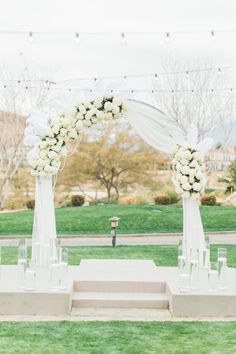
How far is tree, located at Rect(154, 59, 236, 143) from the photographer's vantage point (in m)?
33.3

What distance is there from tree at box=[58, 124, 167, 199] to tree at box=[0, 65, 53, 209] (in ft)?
10.2

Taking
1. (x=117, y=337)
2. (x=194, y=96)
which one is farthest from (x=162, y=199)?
(x=117, y=337)

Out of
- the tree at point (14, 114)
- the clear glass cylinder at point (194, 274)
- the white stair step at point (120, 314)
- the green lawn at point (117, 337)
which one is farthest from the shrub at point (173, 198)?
the green lawn at point (117, 337)

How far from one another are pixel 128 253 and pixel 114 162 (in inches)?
651

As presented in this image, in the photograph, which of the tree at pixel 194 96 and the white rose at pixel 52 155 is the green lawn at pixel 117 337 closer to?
the white rose at pixel 52 155

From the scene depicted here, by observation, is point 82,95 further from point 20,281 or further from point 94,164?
point 94,164

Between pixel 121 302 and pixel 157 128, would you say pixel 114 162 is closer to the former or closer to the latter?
pixel 157 128

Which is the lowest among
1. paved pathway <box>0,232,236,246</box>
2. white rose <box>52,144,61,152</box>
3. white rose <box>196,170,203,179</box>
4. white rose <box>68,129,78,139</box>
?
paved pathway <box>0,232,236,246</box>

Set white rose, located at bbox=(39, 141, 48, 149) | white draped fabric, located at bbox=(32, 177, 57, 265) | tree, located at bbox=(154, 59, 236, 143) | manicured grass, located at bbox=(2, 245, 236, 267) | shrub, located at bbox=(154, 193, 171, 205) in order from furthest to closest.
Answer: tree, located at bbox=(154, 59, 236, 143)
shrub, located at bbox=(154, 193, 171, 205)
manicured grass, located at bbox=(2, 245, 236, 267)
white rose, located at bbox=(39, 141, 48, 149)
white draped fabric, located at bbox=(32, 177, 57, 265)

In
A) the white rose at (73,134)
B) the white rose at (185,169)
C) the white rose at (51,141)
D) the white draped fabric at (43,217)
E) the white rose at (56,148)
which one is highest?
the white rose at (73,134)

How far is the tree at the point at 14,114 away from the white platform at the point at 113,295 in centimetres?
2264

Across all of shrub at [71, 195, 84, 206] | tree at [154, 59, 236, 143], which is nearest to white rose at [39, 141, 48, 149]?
shrub at [71, 195, 84, 206]

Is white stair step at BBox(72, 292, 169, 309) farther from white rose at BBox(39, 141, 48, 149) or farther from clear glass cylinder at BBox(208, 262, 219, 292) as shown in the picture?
white rose at BBox(39, 141, 48, 149)

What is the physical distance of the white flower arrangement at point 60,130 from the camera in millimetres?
10711
